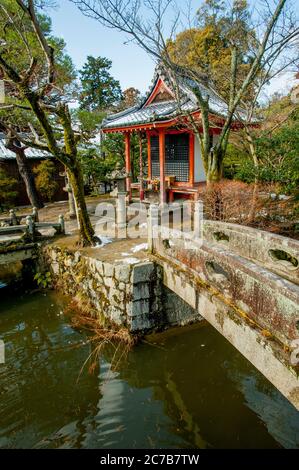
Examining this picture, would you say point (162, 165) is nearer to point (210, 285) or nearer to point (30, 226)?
point (30, 226)

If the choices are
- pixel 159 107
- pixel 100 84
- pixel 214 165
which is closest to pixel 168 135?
pixel 159 107

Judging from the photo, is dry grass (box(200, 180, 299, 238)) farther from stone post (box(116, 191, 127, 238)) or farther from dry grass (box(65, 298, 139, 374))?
dry grass (box(65, 298, 139, 374))

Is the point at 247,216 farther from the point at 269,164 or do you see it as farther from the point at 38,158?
the point at 38,158

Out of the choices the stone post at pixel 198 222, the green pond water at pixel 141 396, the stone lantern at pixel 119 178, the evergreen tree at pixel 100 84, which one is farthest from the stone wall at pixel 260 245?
the evergreen tree at pixel 100 84

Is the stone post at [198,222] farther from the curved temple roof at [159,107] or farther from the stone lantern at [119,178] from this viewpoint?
the curved temple roof at [159,107]

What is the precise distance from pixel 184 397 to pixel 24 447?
3.23 metres

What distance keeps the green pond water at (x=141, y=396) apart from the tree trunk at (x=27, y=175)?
10.9 metres

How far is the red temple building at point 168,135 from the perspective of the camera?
13.2m

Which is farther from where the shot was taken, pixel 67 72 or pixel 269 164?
pixel 67 72

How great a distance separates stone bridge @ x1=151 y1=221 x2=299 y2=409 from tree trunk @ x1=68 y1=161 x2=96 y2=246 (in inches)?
138

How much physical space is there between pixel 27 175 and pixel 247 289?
16.4 metres

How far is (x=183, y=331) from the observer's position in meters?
8.60

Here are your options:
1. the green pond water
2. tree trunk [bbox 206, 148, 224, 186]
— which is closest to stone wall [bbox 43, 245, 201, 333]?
the green pond water
